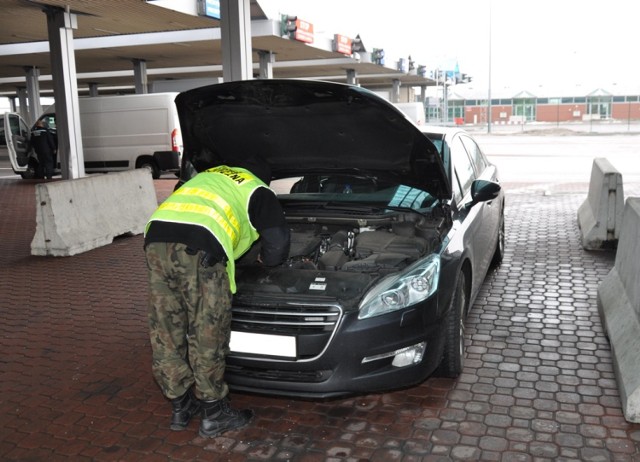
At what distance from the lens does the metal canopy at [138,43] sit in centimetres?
1270

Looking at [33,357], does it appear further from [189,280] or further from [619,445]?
[619,445]

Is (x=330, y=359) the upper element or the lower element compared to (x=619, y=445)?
upper

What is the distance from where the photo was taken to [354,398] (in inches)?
146

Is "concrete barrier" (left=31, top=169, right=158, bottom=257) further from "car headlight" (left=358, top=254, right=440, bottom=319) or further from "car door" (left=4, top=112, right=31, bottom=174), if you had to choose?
"car door" (left=4, top=112, right=31, bottom=174)

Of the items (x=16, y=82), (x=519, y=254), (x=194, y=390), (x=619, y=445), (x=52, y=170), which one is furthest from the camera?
(x=16, y=82)

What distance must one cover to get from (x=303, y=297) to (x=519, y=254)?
15.0ft

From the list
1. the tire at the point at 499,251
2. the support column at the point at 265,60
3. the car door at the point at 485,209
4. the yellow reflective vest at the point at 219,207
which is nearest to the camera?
the yellow reflective vest at the point at 219,207

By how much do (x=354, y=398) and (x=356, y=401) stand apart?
4cm

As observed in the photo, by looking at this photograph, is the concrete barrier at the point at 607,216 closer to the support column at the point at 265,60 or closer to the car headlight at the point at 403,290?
the car headlight at the point at 403,290

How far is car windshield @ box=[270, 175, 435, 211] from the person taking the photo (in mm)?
4438

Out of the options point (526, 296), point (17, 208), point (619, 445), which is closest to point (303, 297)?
point (619, 445)

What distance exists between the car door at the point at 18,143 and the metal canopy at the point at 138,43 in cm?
222

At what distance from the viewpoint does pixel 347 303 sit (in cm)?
329

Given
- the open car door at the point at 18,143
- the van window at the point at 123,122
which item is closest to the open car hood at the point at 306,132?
the van window at the point at 123,122
